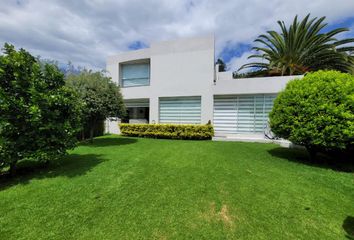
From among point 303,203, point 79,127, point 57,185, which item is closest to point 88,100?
point 79,127

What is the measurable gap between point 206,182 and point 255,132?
9720 mm

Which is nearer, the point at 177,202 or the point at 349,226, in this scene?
the point at 349,226

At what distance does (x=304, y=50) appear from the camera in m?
15.9

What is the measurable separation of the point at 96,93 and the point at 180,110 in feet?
22.4

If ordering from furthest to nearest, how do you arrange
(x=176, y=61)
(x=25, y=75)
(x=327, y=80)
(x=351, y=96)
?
(x=176, y=61)
(x=327, y=80)
(x=351, y=96)
(x=25, y=75)

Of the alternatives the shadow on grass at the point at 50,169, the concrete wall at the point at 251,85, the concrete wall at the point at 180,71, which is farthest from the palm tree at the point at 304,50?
the shadow on grass at the point at 50,169

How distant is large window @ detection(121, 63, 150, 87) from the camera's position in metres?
16.8

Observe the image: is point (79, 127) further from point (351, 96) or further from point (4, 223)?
point (351, 96)

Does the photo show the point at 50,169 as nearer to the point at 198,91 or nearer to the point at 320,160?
the point at 198,91

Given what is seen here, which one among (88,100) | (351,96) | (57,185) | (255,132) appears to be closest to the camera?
(57,185)

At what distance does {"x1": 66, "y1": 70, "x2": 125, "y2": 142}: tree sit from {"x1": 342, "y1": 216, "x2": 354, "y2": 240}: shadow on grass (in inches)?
426

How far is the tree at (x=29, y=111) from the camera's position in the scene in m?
5.24

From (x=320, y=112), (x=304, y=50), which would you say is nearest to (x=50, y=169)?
(x=320, y=112)

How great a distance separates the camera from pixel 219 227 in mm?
3410
